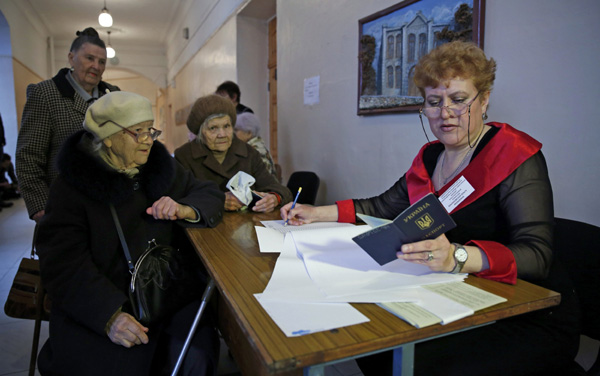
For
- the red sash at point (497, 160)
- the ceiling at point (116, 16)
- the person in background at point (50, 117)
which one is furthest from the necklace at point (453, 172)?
the ceiling at point (116, 16)

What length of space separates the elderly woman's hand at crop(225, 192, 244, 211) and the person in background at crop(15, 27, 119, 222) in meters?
1.05

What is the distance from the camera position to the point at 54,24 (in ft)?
35.4

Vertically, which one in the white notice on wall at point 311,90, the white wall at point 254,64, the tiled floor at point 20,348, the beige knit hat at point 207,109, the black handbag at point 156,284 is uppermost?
the white wall at point 254,64

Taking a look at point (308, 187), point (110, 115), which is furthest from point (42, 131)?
point (308, 187)

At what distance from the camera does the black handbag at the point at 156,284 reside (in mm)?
1362

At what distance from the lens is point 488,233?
4.23ft

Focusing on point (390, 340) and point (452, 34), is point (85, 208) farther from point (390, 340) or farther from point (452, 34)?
point (452, 34)

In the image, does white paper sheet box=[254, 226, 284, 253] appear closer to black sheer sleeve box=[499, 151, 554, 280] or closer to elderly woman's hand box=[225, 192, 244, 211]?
elderly woman's hand box=[225, 192, 244, 211]

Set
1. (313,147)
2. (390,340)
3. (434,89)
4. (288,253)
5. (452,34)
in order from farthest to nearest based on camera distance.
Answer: (313,147), (452,34), (434,89), (288,253), (390,340)

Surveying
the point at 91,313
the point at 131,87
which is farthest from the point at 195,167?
the point at 131,87

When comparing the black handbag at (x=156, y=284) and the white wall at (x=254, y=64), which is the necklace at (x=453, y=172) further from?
the white wall at (x=254, y=64)

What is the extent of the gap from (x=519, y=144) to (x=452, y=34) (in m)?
1.02

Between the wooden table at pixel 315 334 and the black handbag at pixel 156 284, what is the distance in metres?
0.21

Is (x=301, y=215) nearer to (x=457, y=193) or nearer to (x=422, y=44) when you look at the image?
(x=457, y=193)
